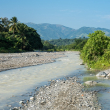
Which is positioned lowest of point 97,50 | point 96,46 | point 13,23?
point 97,50

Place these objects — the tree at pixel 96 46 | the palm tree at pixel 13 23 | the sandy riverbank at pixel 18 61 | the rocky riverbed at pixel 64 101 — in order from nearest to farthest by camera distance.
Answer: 1. the rocky riverbed at pixel 64 101
2. the tree at pixel 96 46
3. the sandy riverbank at pixel 18 61
4. the palm tree at pixel 13 23

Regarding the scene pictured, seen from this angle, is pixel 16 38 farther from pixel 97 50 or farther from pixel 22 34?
pixel 97 50

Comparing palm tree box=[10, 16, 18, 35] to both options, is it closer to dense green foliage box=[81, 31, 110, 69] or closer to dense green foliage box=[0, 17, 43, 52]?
dense green foliage box=[0, 17, 43, 52]

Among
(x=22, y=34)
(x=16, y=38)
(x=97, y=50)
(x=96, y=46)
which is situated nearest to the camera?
(x=96, y=46)

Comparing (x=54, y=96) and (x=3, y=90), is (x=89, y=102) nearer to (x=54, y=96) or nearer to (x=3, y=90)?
(x=54, y=96)

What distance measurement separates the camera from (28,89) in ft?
38.0

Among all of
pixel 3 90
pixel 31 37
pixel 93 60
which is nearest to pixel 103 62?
pixel 93 60

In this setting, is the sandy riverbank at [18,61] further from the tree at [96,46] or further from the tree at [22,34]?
the tree at [22,34]

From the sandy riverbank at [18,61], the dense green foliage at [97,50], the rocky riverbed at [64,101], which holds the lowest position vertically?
the rocky riverbed at [64,101]

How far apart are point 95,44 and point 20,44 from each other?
52808 mm

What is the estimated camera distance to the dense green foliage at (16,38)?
205ft

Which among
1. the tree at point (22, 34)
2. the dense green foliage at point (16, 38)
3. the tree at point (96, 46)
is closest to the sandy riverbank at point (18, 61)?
the tree at point (96, 46)

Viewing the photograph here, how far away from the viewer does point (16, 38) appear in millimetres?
70312

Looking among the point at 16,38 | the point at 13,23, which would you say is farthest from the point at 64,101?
the point at 13,23
